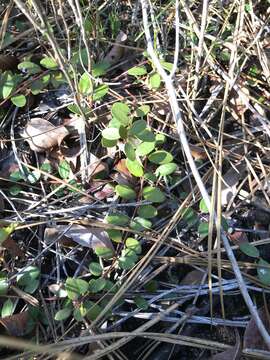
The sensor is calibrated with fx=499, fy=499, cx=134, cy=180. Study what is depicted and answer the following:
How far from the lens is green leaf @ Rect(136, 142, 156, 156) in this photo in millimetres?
1277

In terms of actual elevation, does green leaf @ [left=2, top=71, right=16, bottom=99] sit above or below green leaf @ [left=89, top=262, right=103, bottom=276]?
above

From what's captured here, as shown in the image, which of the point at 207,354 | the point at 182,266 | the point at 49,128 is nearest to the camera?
the point at 207,354

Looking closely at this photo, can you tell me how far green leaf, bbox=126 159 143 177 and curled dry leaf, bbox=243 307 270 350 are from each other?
449 millimetres

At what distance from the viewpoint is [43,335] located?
3.87 ft

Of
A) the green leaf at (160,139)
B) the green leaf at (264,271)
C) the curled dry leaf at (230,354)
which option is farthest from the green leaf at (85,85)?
the curled dry leaf at (230,354)

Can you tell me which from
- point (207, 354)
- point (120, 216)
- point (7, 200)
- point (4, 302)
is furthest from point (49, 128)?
point (207, 354)

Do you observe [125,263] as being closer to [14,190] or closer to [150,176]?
[150,176]

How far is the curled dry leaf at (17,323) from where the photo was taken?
3.79 ft

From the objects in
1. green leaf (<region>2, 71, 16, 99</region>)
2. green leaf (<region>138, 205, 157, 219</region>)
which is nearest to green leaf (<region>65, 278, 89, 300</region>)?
green leaf (<region>138, 205, 157, 219</region>)

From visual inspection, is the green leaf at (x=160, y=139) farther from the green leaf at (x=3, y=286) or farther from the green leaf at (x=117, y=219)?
the green leaf at (x=3, y=286)

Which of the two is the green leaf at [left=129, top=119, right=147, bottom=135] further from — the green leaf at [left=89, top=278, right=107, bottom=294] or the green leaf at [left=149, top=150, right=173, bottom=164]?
the green leaf at [left=89, top=278, right=107, bottom=294]

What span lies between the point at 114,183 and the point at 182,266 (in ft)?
0.92

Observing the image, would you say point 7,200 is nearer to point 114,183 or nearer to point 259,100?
point 114,183

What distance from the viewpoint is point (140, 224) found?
1248 millimetres
